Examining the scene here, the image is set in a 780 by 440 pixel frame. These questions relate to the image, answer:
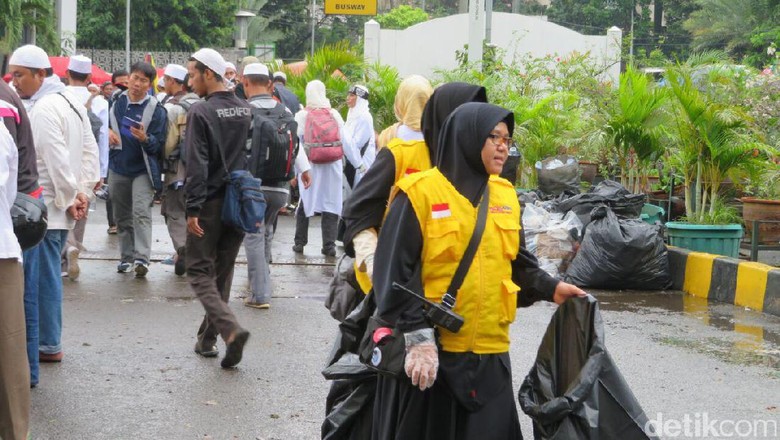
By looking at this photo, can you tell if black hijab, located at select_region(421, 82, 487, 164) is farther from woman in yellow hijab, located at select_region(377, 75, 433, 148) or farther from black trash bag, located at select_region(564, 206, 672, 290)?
black trash bag, located at select_region(564, 206, 672, 290)

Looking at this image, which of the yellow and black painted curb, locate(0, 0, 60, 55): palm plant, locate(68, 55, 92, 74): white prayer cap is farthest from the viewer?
locate(0, 0, 60, 55): palm plant

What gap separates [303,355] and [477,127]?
384 cm

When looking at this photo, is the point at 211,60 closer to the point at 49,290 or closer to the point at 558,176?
the point at 49,290

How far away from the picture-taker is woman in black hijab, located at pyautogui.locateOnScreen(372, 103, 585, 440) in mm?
4160

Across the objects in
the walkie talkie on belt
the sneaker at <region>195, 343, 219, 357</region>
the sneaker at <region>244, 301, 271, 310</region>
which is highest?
the walkie talkie on belt

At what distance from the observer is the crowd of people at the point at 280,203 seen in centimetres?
419

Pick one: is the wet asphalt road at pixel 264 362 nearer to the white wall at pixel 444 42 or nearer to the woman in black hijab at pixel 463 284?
the woman in black hijab at pixel 463 284

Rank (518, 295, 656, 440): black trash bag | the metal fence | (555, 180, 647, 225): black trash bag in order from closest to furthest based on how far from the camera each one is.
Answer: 1. (518, 295, 656, 440): black trash bag
2. (555, 180, 647, 225): black trash bag
3. the metal fence

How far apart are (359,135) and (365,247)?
8153 mm

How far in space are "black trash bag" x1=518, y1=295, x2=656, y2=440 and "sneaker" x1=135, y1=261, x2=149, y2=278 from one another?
687 cm

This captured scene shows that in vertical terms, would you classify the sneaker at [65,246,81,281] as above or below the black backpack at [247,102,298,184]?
below

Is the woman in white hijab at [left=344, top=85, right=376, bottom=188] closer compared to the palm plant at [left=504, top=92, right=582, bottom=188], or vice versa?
the woman in white hijab at [left=344, top=85, right=376, bottom=188]

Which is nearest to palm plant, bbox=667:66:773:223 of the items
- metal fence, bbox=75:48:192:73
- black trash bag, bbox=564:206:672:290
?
black trash bag, bbox=564:206:672:290

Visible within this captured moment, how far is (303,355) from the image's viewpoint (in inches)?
304
